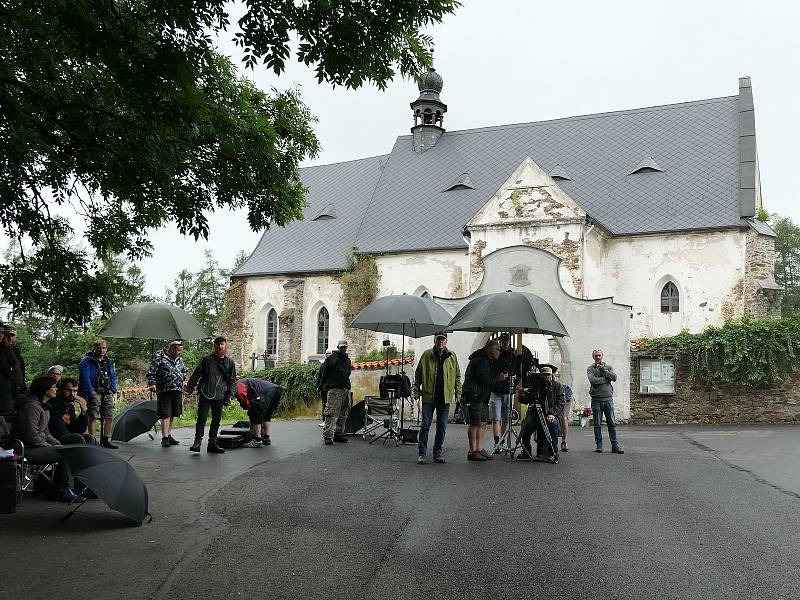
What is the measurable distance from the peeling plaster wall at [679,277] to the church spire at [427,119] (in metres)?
12.0

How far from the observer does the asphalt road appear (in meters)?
5.23

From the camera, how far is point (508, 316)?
11758mm

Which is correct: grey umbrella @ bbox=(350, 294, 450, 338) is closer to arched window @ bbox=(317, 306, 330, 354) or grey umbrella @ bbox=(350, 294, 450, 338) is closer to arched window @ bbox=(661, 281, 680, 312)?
arched window @ bbox=(661, 281, 680, 312)

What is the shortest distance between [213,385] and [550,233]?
15.6m

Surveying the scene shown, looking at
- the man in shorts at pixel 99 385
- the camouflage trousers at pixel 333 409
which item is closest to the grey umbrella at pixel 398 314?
the camouflage trousers at pixel 333 409

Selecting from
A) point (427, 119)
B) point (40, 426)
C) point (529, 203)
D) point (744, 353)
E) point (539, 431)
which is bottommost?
point (539, 431)

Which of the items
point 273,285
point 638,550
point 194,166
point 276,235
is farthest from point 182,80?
point 276,235

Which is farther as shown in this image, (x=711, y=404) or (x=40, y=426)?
(x=711, y=404)

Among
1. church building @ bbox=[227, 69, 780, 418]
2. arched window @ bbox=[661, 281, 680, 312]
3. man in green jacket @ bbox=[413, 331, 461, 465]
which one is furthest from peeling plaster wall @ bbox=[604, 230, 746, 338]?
man in green jacket @ bbox=[413, 331, 461, 465]

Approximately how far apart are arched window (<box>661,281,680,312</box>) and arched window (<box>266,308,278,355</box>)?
56.1 feet

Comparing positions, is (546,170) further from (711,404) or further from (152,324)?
(152,324)

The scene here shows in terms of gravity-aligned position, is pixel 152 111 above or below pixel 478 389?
above

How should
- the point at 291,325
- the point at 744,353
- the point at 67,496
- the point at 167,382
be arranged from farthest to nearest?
1. the point at 291,325
2. the point at 744,353
3. the point at 167,382
4. the point at 67,496

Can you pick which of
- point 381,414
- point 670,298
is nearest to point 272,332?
point 670,298
